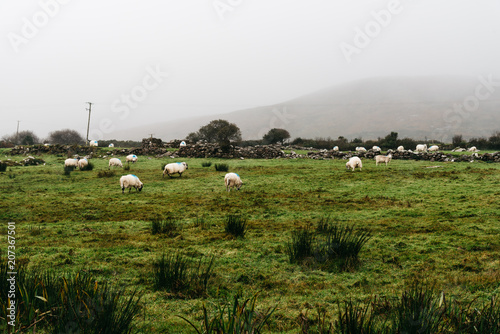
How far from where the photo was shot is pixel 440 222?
824cm

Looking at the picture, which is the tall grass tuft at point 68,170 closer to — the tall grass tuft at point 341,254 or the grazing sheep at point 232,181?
the grazing sheep at point 232,181

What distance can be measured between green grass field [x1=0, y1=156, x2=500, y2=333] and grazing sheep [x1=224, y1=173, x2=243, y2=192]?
364mm

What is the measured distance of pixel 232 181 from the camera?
46.1 feet

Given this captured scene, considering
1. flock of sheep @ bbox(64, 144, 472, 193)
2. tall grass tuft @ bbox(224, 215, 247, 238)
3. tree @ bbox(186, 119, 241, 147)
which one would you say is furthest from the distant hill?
tall grass tuft @ bbox(224, 215, 247, 238)

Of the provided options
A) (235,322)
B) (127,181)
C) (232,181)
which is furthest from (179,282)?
(127,181)

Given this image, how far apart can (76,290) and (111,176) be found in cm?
1729

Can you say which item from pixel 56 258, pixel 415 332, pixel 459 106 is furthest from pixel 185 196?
pixel 459 106

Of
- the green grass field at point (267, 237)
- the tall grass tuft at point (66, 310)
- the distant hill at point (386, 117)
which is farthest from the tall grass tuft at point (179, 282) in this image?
the distant hill at point (386, 117)

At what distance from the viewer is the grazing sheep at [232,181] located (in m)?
13.9

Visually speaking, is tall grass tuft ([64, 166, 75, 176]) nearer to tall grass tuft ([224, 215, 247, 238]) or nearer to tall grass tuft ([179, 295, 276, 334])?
tall grass tuft ([224, 215, 247, 238])

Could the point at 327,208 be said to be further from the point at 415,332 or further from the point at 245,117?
the point at 245,117

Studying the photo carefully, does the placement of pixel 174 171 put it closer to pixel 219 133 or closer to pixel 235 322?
pixel 235 322

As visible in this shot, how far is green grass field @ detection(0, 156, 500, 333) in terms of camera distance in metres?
4.33

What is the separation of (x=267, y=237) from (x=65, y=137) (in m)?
72.3
